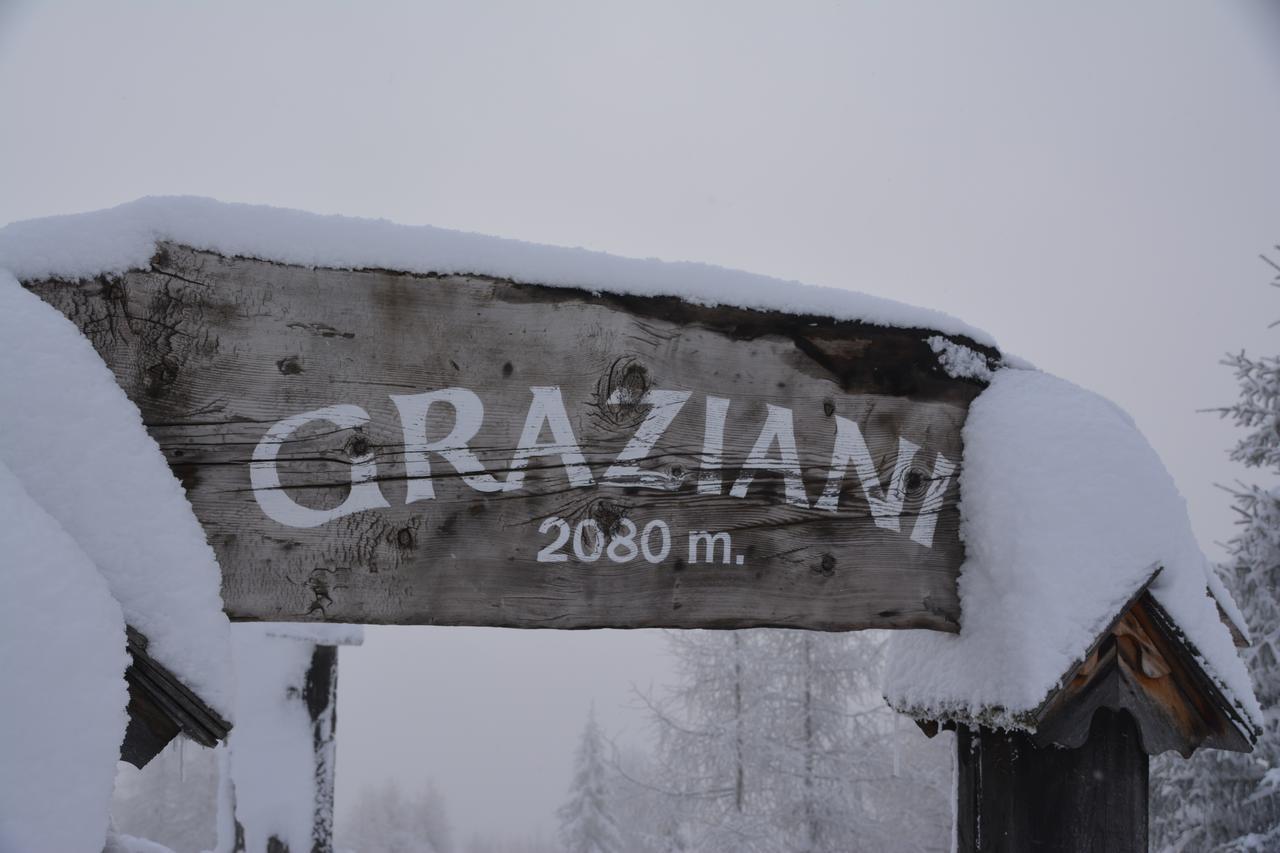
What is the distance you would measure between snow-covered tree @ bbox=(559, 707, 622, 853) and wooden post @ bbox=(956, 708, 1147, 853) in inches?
664

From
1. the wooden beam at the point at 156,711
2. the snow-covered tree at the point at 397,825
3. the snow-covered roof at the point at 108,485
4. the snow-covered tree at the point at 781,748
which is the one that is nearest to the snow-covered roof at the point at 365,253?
the snow-covered roof at the point at 108,485

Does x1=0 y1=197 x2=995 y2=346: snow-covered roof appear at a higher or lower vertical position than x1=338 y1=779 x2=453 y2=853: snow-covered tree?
higher

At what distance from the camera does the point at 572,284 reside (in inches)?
77.9

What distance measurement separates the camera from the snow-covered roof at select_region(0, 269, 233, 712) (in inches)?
60.5

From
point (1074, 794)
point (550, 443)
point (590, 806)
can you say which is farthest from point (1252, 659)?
point (590, 806)

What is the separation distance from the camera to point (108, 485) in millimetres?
1578

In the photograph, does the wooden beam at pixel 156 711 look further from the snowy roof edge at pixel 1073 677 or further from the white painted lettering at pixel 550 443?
the snowy roof edge at pixel 1073 677

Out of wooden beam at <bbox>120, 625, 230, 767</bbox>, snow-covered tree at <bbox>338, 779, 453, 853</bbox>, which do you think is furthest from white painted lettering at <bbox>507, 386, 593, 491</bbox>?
snow-covered tree at <bbox>338, 779, 453, 853</bbox>

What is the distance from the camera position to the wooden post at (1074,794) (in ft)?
7.25

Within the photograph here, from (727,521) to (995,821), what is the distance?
1.11 meters

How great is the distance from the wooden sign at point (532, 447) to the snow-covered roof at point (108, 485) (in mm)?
90

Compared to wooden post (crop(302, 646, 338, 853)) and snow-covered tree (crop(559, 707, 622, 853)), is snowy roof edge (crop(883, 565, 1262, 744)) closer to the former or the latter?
wooden post (crop(302, 646, 338, 853))

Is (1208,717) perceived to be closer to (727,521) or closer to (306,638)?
(727,521)

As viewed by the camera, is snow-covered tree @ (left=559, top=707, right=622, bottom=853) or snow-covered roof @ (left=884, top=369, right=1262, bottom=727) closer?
snow-covered roof @ (left=884, top=369, right=1262, bottom=727)
